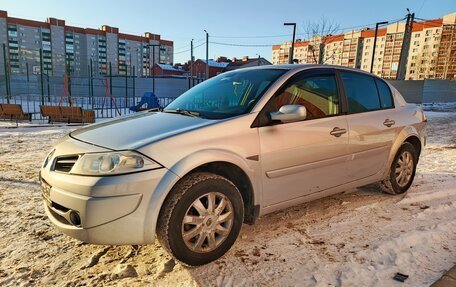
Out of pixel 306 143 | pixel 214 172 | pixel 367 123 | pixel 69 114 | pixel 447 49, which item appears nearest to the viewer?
pixel 214 172

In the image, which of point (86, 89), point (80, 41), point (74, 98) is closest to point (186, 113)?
point (74, 98)

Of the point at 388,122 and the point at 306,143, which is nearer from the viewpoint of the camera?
the point at 306,143

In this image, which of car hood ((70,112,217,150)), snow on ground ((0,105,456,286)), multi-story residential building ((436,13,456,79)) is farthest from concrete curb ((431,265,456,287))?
multi-story residential building ((436,13,456,79))

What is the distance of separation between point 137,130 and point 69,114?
12496 mm

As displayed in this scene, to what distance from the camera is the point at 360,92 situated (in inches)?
152

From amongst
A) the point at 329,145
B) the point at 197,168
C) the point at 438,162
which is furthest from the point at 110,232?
the point at 438,162

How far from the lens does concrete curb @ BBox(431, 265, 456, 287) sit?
7.61ft

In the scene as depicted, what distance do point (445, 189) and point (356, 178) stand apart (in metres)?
1.77

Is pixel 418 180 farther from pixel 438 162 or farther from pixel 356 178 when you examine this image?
pixel 356 178

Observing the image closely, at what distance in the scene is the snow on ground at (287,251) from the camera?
8.02 feet

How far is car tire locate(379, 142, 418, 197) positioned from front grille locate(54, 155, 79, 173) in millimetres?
3651

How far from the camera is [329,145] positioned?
3.29m

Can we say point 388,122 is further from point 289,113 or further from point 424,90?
point 424,90

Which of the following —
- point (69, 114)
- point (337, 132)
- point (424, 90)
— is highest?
point (424, 90)
